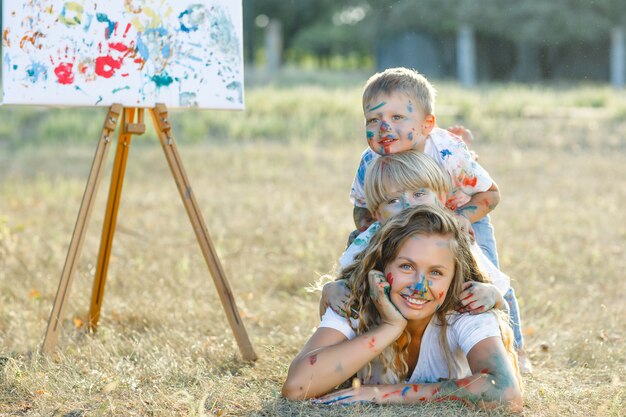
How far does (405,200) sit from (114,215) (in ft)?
5.24

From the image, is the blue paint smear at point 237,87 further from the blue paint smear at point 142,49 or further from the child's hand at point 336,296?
the child's hand at point 336,296

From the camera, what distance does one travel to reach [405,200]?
11.7 ft

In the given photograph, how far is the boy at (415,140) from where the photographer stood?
144 inches

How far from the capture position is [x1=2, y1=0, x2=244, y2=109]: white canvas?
4180 millimetres

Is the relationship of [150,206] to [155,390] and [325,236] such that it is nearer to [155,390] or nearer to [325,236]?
[325,236]

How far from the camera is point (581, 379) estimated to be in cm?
416

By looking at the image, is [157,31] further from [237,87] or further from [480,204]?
[480,204]

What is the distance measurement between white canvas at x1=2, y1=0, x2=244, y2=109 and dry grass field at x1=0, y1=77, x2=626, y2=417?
1136 millimetres

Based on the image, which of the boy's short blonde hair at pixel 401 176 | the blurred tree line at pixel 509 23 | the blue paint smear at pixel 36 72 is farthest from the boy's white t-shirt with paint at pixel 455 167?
the blurred tree line at pixel 509 23

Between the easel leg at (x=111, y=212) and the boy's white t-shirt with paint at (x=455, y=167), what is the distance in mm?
1179

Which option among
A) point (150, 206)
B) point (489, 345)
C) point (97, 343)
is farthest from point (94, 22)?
point (150, 206)

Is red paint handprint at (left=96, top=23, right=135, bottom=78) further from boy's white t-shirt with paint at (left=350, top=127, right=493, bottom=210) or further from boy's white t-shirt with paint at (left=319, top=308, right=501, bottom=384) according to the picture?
boy's white t-shirt with paint at (left=319, top=308, right=501, bottom=384)

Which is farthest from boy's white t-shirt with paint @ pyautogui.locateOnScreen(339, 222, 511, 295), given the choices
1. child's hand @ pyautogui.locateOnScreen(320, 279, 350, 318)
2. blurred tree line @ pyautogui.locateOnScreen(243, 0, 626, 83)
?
blurred tree line @ pyautogui.locateOnScreen(243, 0, 626, 83)

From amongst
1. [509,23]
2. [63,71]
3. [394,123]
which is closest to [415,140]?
[394,123]
